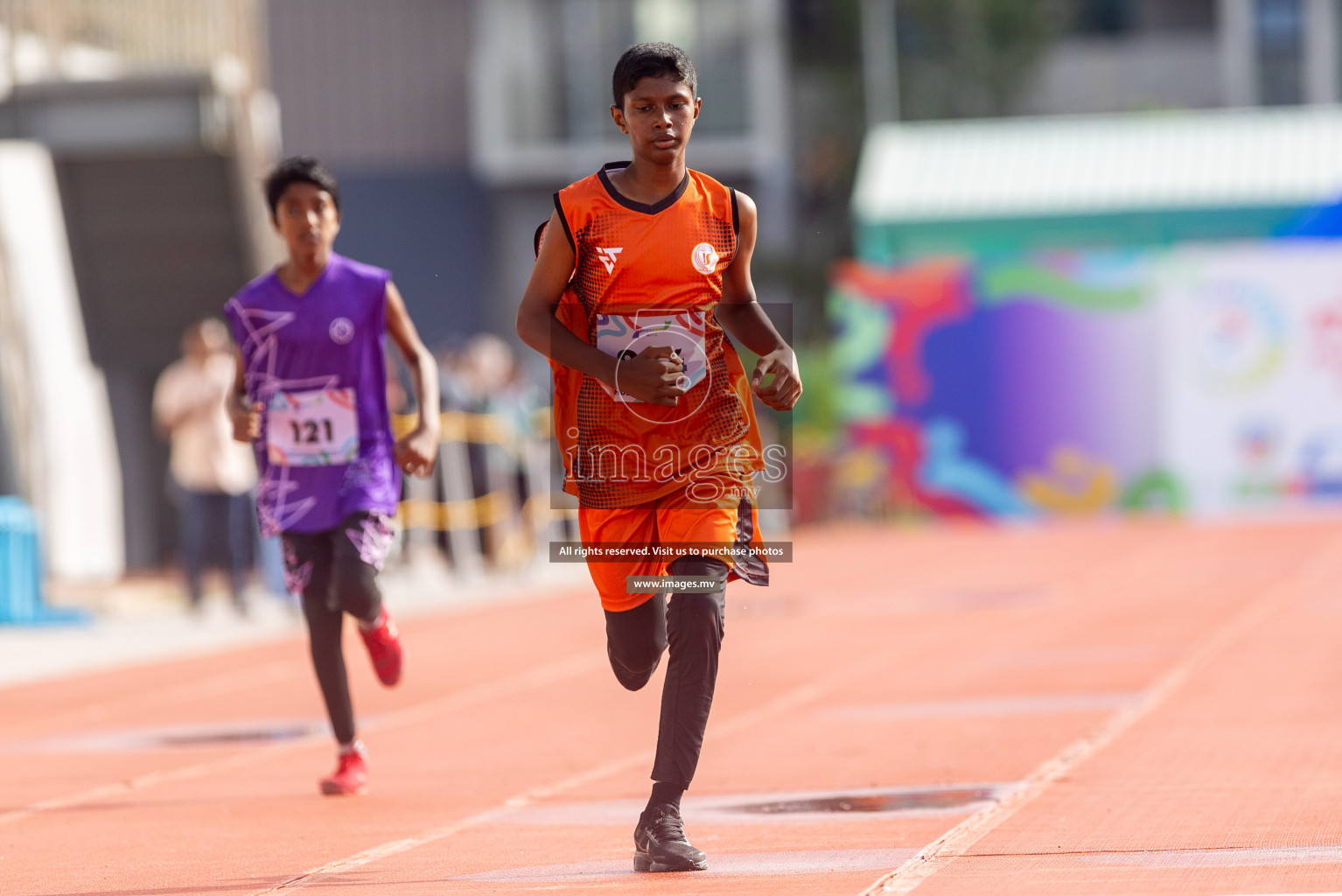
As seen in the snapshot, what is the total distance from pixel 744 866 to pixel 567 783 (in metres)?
2.19

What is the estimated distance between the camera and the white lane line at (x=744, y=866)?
5.49m

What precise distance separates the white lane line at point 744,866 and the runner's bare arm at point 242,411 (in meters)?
2.13

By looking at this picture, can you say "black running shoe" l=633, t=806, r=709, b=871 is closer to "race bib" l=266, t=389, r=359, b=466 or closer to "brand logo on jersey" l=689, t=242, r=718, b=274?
"brand logo on jersey" l=689, t=242, r=718, b=274

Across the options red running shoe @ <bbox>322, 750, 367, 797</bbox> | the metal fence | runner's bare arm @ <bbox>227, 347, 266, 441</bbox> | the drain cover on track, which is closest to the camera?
the drain cover on track

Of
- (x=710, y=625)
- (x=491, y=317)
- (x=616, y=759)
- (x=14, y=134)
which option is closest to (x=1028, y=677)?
(x=616, y=759)

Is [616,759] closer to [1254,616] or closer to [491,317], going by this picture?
[1254,616]

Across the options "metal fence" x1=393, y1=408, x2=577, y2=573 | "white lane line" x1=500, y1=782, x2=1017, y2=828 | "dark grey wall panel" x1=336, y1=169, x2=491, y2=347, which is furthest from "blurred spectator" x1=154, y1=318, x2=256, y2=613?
"dark grey wall panel" x1=336, y1=169, x2=491, y2=347

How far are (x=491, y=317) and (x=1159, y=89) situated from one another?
12343 mm

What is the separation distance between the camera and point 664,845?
549 centimetres

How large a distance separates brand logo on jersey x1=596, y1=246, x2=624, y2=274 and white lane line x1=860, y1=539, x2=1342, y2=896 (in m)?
1.54

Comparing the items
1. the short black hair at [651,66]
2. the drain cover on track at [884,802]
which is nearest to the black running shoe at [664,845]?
the drain cover on track at [884,802]

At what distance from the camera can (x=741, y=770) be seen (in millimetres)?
7906

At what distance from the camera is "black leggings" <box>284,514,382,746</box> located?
24.2 ft

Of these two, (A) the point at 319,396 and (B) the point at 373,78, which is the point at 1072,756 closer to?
(A) the point at 319,396
